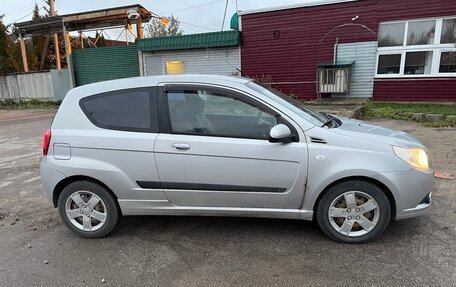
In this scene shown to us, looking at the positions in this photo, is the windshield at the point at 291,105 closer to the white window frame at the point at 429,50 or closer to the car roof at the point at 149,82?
the car roof at the point at 149,82

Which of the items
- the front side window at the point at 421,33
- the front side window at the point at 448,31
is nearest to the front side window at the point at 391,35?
the front side window at the point at 421,33

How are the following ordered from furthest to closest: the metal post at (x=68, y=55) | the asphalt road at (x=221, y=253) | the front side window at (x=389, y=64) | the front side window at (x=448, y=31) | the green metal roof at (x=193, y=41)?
the metal post at (x=68, y=55), the green metal roof at (x=193, y=41), the front side window at (x=389, y=64), the front side window at (x=448, y=31), the asphalt road at (x=221, y=253)

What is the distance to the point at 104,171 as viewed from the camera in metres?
3.53

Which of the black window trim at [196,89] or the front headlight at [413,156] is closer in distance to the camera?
the front headlight at [413,156]

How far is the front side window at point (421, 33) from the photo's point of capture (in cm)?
1241

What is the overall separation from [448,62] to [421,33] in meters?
1.41

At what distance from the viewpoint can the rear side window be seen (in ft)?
11.6

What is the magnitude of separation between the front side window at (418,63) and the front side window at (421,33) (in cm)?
42

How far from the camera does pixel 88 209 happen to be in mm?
3697

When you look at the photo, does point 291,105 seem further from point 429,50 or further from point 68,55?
point 68,55

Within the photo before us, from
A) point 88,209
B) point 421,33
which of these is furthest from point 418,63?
point 88,209

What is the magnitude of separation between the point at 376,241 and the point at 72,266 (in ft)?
9.55

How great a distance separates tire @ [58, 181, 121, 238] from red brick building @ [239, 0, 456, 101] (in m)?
11.4

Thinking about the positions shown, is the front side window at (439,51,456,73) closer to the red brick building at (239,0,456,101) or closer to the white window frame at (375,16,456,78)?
the red brick building at (239,0,456,101)
